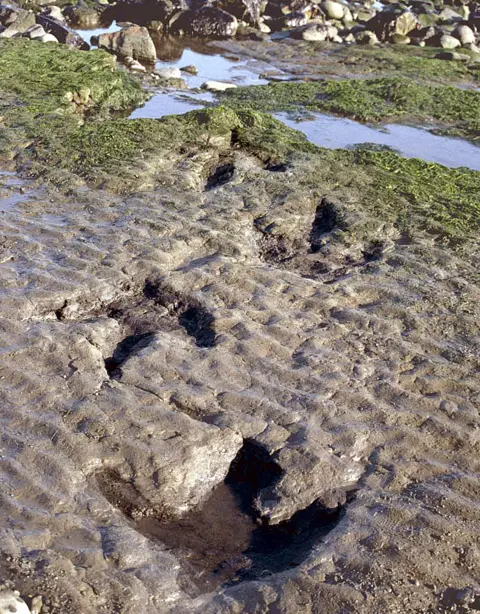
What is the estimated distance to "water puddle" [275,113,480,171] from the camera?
38.6 feet

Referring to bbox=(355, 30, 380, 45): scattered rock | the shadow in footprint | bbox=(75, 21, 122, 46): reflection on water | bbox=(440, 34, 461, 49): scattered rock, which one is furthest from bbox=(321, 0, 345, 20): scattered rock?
the shadow in footprint

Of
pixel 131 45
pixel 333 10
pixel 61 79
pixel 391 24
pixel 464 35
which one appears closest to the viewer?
pixel 61 79

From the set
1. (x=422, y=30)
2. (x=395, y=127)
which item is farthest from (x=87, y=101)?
(x=422, y=30)

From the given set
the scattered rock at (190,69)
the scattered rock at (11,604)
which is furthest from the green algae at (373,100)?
the scattered rock at (11,604)

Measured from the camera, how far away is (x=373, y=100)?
14.4m

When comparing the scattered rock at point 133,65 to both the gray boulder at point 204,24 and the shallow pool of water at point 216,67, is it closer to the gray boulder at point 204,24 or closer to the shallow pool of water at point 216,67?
the shallow pool of water at point 216,67

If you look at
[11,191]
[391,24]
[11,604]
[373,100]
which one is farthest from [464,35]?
[11,604]

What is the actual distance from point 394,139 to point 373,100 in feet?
7.40

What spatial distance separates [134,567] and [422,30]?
65.1 feet

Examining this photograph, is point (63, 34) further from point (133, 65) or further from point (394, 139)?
point (394, 139)

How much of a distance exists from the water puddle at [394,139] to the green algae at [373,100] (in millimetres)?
485

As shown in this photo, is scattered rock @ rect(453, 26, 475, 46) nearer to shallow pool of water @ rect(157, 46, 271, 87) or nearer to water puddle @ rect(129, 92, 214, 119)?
shallow pool of water @ rect(157, 46, 271, 87)

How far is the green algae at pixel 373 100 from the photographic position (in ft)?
44.5

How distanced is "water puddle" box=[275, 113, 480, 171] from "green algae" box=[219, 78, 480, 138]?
1.59ft
